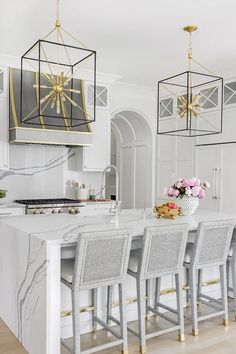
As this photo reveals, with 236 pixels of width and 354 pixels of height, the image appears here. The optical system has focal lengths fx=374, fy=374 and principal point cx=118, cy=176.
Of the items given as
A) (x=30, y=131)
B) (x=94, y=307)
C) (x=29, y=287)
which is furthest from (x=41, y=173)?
(x=29, y=287)

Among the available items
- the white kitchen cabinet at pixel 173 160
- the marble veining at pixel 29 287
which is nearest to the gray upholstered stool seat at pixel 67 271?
the marble veining at pixel 29 287

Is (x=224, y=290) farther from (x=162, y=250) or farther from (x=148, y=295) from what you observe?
(x=162, y=250)

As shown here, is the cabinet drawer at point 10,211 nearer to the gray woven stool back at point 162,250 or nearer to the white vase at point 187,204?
the white vase at point 187,204

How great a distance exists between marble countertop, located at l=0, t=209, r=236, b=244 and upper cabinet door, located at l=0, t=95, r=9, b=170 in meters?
2.01

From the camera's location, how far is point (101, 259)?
105 inches

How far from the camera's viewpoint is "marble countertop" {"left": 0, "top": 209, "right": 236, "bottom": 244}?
8.90 ft

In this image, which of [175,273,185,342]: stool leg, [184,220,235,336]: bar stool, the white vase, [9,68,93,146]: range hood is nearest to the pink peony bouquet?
the white vase

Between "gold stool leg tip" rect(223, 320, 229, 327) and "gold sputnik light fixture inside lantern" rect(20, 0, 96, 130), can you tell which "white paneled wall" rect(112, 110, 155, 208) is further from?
"gold stool leg tip" rect(223, 320, 229, 327)

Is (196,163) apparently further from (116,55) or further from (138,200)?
(116,55)

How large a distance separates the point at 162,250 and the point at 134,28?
262 cm

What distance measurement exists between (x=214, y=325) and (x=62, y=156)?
3.73 m

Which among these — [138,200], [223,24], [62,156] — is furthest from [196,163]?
[223,24]

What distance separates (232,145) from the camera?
589 centimetres

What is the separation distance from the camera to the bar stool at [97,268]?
2.56m
